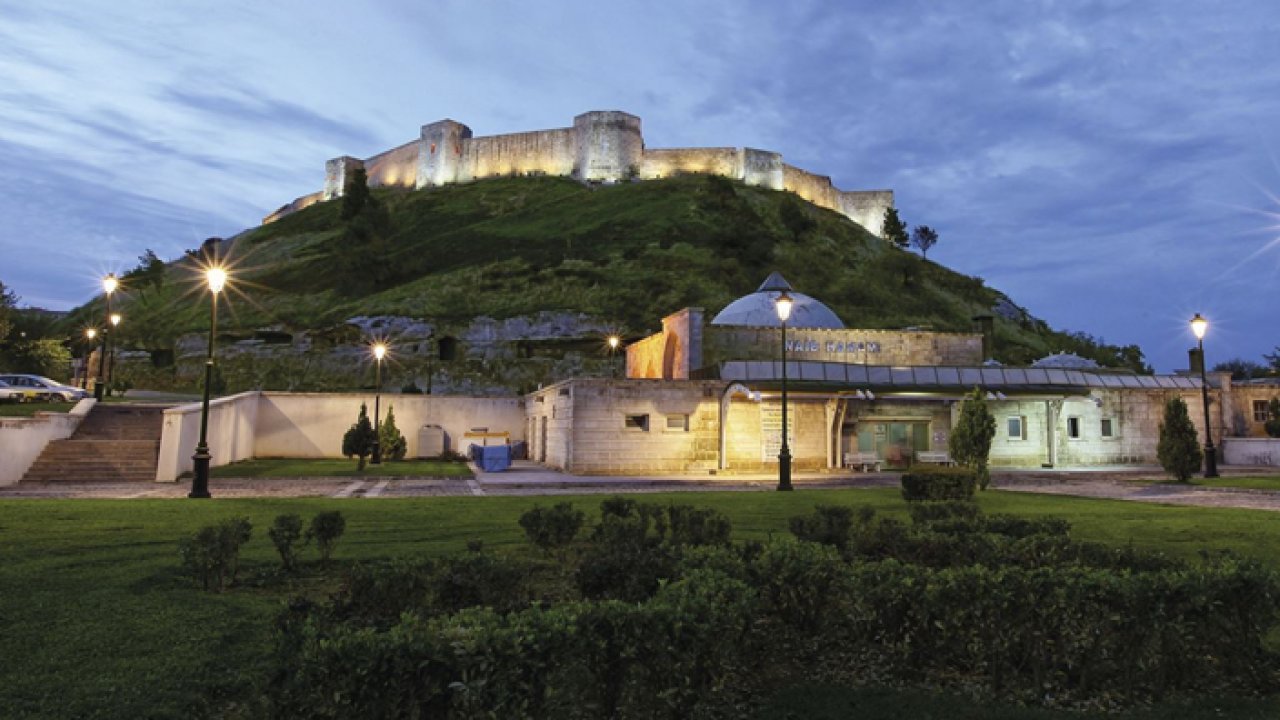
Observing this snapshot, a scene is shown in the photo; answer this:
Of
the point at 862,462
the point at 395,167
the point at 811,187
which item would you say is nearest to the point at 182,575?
the point at 862,462

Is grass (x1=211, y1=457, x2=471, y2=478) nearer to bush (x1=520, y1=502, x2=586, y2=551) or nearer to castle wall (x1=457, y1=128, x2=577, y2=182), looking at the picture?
bush (x1=520, y1=502, x2=586, y2=551)

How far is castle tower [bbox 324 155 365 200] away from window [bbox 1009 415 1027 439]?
127m

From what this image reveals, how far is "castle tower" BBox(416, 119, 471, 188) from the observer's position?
128125mm

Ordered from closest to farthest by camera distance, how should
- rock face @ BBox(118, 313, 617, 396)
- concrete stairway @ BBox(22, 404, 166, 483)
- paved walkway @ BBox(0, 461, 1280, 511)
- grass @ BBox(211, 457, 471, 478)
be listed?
paved walkway @ BBox(0, 461, 1280, 511)
concrete stairway @ BBox(22, 404, 166, 483)
grass @ BBox(211, 457, 471, 478)
rock face @ BBox(118, 313, 617, 396)

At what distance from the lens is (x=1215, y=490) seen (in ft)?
72.1

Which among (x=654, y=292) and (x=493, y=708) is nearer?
(x=493, y=708)

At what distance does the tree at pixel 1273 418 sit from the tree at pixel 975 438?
27003mm

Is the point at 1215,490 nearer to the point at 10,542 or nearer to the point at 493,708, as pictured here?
the point at 493,708

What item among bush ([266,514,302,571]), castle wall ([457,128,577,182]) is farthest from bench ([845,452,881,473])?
castle wall ([457,128,577,182])

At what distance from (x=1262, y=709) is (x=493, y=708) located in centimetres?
527

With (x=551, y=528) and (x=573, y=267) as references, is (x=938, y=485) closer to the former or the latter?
(x=551, y=528)

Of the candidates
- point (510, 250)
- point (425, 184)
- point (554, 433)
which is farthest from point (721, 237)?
point (554, 433)

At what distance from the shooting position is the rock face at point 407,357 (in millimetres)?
73875

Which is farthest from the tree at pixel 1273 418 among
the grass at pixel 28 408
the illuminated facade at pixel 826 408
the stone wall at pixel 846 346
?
the grass at pixel 28 408
